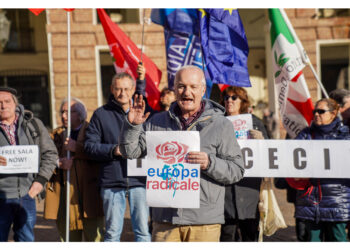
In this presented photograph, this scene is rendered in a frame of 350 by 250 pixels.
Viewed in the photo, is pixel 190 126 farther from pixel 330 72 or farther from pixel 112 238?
pixel 330 72

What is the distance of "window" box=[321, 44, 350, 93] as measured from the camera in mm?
A: 17422

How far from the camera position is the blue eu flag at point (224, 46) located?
5359mm

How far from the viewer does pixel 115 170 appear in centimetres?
479

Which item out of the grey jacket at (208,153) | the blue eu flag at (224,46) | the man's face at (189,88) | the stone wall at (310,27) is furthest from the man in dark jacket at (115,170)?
the stone wall at (310,27)

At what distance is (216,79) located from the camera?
5348mm

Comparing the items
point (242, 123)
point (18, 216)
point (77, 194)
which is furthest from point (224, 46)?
point (18, 216)

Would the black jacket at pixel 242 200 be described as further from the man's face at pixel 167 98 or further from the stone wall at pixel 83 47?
the stone wall at pixel 83 47

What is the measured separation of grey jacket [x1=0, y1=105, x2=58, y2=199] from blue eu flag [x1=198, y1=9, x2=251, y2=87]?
1.84m

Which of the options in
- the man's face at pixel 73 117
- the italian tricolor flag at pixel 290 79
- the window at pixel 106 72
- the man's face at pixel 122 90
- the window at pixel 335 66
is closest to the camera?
the man's face at pixel 122 90

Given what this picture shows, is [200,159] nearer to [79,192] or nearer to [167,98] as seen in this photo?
[79,192]

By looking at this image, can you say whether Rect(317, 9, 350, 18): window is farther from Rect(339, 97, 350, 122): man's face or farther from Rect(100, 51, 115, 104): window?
Rect(339, 97, 350, 122): man's face

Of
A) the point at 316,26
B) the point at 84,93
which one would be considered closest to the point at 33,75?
the point at 84,93

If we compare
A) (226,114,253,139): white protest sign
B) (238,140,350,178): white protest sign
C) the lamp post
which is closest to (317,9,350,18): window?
the lamp post

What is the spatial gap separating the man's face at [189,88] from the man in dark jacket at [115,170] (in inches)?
58.8
